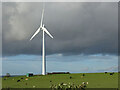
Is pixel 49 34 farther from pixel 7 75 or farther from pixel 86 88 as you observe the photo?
pixel 86 88

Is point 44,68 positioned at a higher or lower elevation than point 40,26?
lower

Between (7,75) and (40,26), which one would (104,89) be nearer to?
(7,75)

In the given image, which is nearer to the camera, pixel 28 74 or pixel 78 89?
pixel 78 89

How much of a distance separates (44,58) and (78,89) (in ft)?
173

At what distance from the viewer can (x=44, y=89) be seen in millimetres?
36688

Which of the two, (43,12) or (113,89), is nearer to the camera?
(113,89)

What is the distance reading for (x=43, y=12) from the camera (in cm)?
9562

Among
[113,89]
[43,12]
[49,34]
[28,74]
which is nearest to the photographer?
[113,89]

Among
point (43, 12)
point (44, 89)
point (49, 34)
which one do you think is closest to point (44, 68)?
point (49, 34)

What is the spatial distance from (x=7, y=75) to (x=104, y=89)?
149 feet

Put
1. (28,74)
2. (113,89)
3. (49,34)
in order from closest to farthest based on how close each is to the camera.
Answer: (113,89), (28,74), (49,34)

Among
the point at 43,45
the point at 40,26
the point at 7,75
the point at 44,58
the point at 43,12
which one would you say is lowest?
the point at 7,75

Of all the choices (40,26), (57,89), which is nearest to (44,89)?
(57,89)

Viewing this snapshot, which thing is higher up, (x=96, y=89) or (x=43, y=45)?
(x=43, y=45)
